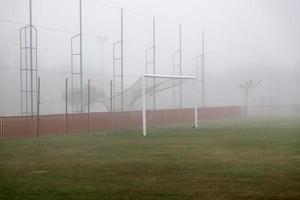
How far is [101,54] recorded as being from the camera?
2509 centimetres

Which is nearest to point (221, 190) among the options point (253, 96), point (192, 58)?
point (192, 58)

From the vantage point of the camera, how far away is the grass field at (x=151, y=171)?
248 inches

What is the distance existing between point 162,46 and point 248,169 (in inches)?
835

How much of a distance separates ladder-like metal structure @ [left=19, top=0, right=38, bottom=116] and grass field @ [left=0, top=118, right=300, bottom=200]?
19.6 feet

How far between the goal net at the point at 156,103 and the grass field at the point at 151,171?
26.9 feet

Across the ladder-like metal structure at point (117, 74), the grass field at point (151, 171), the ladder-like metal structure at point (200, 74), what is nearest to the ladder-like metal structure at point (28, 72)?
the ladder-like metal structure at point (117, 74)

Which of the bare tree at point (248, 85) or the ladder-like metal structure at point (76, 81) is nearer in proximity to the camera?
the ladder-like metal structure at point (76, 81)

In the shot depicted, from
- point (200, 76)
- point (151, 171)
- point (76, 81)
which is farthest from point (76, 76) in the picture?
point (151, 171)

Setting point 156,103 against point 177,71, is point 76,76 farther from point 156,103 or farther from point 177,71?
point 177,71

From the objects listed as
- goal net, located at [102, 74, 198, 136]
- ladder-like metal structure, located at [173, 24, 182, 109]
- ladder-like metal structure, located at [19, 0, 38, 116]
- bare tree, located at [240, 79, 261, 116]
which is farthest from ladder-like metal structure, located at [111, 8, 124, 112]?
bare tree, located at [240, 79, 261, 116]

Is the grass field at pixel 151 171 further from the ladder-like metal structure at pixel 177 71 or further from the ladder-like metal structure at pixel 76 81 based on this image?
the ladder-like metal structure at pixel 177 71

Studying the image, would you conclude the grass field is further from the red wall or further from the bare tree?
the bare tree

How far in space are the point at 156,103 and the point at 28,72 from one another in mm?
7963

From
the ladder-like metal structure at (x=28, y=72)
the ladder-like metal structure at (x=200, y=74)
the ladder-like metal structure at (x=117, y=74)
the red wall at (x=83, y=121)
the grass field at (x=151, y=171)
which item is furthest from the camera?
the ladder-like metal structure at (x=200, y=74)
